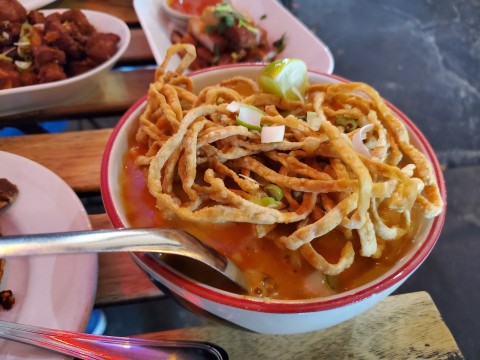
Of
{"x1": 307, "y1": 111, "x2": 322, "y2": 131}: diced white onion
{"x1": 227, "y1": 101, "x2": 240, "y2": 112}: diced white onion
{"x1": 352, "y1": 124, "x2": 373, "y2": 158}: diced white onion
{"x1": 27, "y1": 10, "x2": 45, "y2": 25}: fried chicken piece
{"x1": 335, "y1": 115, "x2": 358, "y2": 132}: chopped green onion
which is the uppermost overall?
{"x1": 227, "y1": 101, "x2": 240, "y2": 112}: diced white onion

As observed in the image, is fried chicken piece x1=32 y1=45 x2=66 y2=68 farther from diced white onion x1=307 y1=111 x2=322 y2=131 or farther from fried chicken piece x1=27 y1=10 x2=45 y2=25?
diced white onion x1=307 y1=111 x2=322 y2=131

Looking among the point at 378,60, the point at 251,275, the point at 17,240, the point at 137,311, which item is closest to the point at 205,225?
the point at 251,275

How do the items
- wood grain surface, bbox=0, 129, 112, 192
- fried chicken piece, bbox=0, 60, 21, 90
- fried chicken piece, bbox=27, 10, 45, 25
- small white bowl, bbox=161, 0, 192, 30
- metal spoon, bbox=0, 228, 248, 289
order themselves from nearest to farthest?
metal spoon, bbox=0, 228, 248, 289, wood grain surface, bbox=0, 129, 112, 192, fried chicken piece, bbox=0, 60, 21, 90, fried chicken piece, bbox=27, 10, 45, 25, small white bowl, bbox=161, 0, 192, 30

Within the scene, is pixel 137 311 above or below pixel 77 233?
below

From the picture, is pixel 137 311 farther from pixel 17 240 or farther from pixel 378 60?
pixel 378 60

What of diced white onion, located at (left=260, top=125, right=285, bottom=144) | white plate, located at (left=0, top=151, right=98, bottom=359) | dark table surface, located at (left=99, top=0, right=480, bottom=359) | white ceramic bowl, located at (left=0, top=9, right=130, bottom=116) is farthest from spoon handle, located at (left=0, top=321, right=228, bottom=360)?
dark table surface, located at (left=99, top=0, right=480, bottom=359)

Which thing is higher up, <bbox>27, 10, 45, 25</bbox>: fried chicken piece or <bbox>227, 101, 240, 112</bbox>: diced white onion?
<bbox>227, 101, 240, 112</bbox>: diced white onion

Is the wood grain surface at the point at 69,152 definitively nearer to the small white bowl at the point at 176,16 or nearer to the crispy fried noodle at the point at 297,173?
the crispy fried noodle at the point at 297,173

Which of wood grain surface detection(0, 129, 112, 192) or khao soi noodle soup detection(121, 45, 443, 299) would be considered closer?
khao soi noodle soup detection(121, 45, 443, 299)
